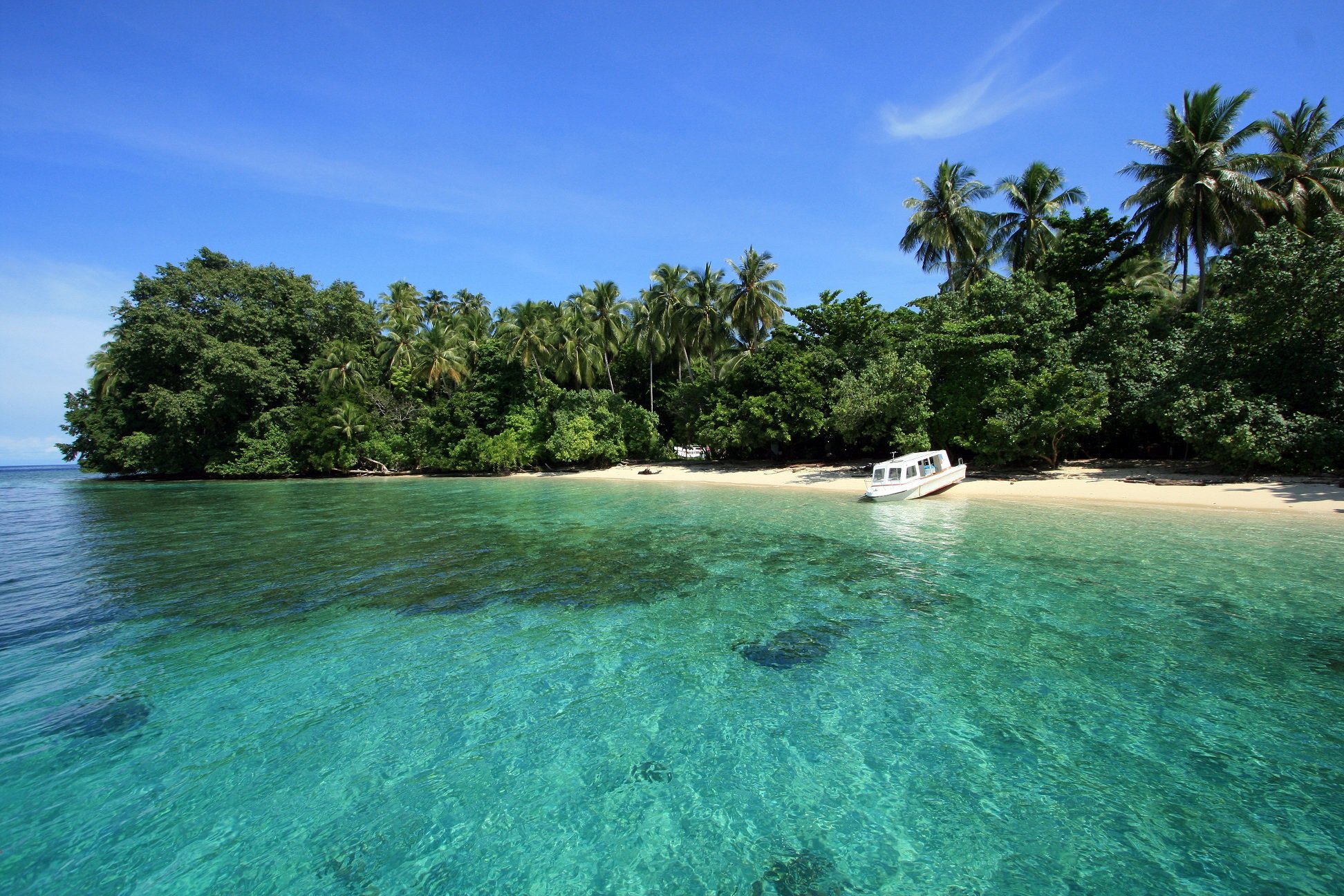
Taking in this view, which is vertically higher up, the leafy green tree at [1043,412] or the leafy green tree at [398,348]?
the leafy green tree at [398,348]

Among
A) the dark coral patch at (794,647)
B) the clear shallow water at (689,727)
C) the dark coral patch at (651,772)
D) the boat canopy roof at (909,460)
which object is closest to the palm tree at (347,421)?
the clear shallow water at (689,727)

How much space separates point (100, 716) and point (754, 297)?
1544 inches

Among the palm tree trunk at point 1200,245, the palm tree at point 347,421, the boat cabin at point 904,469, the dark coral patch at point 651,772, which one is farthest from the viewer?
the palm tree at point 347,421

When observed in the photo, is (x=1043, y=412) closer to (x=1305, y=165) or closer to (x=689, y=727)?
(x=1305, y=165)

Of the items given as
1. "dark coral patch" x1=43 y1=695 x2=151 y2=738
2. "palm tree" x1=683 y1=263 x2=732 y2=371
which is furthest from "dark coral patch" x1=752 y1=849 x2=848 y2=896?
"palm tree" x1=683 y1=263 x2=732 y2=371

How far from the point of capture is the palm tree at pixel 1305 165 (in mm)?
25062

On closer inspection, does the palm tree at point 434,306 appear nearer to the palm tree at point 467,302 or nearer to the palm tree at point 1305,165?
the palm tree at point 467,302

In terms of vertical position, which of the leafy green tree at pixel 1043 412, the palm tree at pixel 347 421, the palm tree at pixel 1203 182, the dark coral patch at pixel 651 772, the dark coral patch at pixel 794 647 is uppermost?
the palm tree at pixel 1203 182

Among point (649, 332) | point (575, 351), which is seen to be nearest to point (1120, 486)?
point (649, 332)

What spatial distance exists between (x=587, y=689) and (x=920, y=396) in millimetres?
26448

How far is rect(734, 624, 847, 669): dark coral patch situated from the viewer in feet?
24.2

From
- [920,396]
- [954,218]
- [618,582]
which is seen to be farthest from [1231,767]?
[954,218]

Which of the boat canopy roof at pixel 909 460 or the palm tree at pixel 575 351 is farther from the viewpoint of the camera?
the palm tree at pixel 575 351

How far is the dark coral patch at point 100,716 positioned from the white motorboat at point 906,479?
67.7 feet
